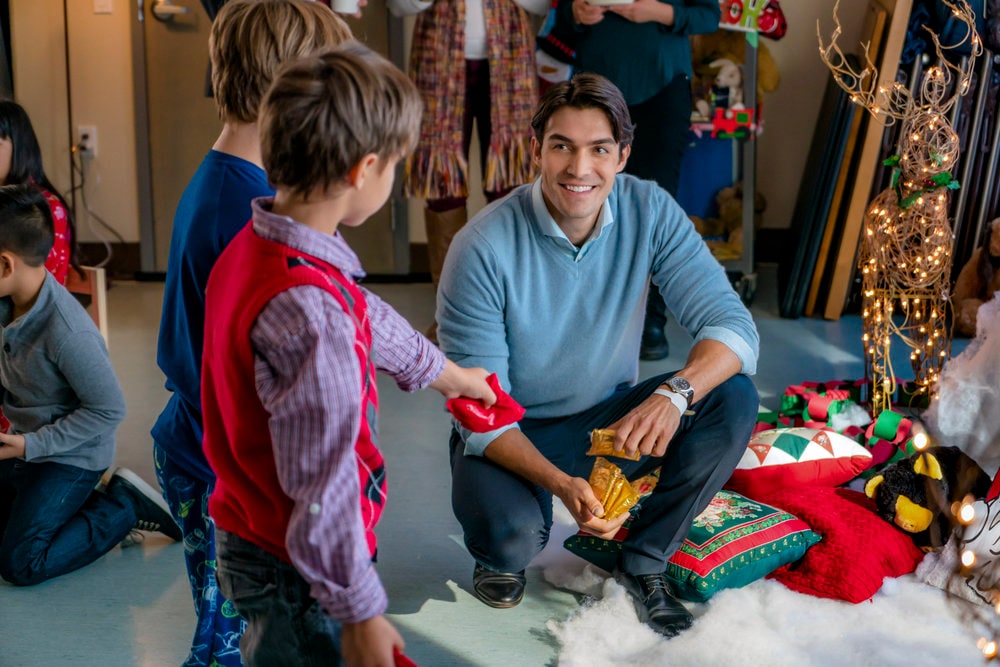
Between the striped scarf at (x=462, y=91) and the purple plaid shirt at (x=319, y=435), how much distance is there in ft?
A: 8.93

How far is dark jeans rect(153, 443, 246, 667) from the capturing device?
173cm

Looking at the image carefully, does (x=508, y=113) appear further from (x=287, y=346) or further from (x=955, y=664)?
(x=287, y=346)

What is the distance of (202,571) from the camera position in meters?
1.79

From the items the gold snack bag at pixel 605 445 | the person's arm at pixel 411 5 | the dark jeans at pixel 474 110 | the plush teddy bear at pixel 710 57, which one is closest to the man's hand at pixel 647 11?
the dark jeans at pixel 474 110

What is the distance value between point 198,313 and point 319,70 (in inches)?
21.2

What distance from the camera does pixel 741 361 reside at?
222 cm

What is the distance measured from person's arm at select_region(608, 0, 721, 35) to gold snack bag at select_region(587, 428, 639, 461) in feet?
6.33

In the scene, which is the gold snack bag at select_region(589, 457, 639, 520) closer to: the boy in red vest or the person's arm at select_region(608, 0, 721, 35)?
the boy in red vest

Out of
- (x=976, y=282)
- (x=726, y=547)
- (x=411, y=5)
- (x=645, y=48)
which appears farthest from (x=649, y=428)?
(x=976, y=282)

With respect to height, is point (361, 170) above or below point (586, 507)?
above

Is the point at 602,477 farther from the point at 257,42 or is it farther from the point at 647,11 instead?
the point at 647,11

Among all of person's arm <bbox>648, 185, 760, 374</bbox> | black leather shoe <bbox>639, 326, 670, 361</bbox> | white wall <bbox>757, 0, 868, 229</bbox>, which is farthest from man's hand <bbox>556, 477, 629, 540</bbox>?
white wall <bbox>757, 0, 868, 229</bbox>

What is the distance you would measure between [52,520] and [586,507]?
115cm

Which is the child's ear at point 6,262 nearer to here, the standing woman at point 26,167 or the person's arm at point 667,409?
the standing woman at point 26,167
